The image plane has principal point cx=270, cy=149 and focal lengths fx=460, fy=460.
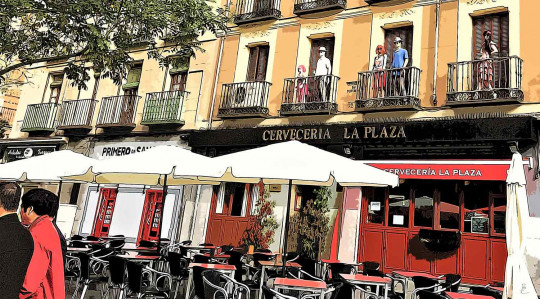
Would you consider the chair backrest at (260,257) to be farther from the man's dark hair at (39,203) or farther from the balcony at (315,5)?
the balcony at (315,5)

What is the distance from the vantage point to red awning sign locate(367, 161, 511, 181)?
10.6 m

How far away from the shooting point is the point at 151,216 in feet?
55.7

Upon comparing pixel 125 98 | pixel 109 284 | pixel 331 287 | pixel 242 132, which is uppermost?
pixel 125 98

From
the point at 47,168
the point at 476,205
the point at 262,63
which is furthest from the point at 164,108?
the point at 476,205

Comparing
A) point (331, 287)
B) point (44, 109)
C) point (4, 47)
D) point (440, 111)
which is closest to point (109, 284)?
point (331, 287)

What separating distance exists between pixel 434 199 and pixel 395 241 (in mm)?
1475

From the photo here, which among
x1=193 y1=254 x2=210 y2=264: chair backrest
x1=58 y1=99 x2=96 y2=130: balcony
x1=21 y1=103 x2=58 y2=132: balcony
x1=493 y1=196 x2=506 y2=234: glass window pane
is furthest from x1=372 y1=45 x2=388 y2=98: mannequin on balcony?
x1=21 y1=103 x2=58 y2=132: balcony

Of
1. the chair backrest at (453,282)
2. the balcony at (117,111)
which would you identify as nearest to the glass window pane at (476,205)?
the chair backrest at (453,282)

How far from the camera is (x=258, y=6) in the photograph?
16172mm

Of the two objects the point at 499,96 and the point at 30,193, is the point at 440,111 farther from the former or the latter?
the point at 30,193

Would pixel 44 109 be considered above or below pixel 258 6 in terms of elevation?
below

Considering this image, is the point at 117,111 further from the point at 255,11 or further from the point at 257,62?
the point at 255,11

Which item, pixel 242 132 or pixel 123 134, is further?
pixel 123 134

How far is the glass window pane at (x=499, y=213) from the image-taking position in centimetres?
1080
